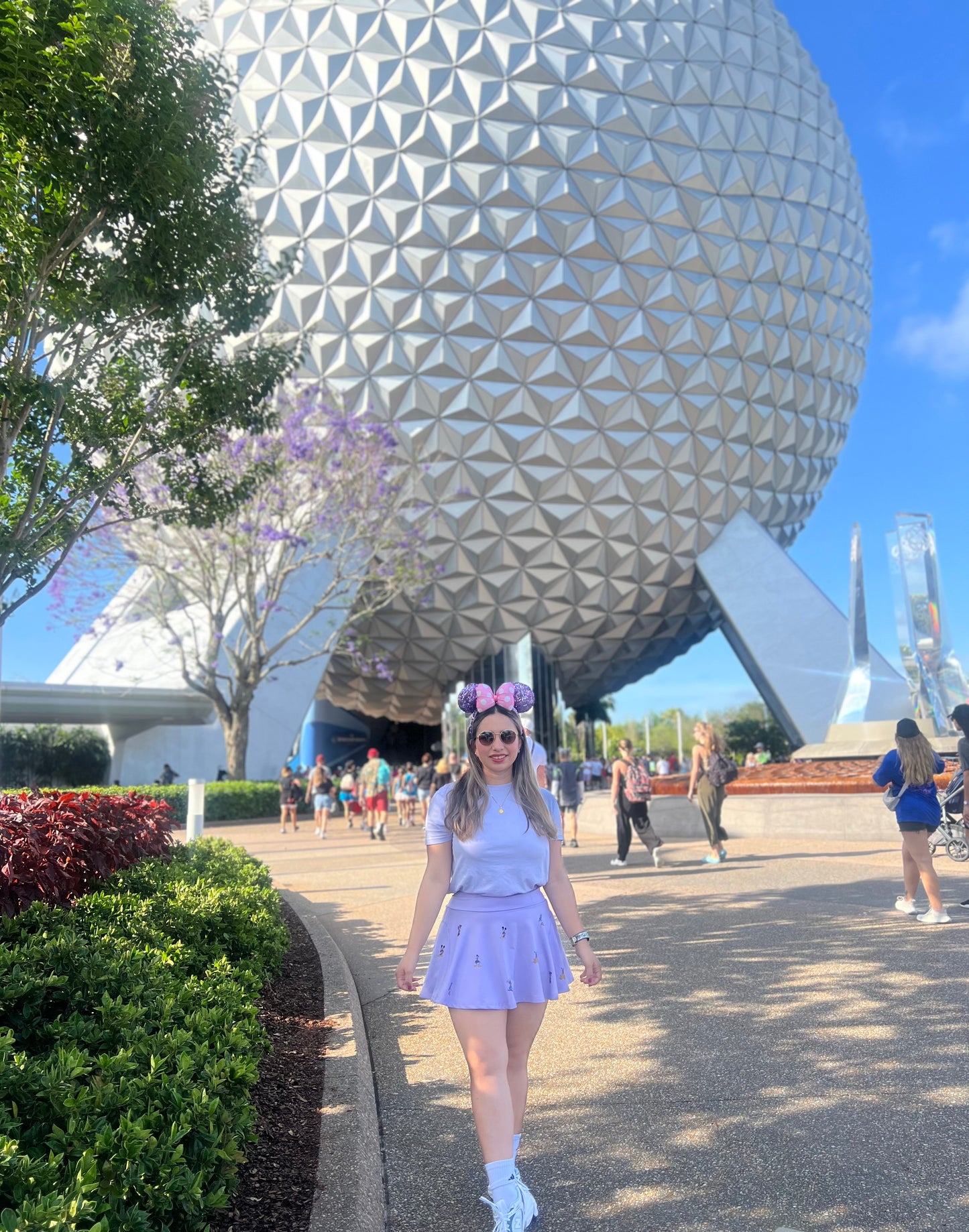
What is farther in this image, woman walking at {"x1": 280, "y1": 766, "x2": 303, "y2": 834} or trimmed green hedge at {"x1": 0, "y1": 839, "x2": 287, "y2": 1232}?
woman walking at {"x1": 280, "y1": 766, "x2": 303, "y2": 834}

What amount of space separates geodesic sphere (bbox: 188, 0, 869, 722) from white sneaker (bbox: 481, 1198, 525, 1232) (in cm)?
2292

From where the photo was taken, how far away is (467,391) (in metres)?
24.5

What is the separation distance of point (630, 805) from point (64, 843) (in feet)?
23.8

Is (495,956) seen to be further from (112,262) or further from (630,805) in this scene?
(630,805)

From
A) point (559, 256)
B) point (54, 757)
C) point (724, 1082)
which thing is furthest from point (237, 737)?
point (724, 1082)

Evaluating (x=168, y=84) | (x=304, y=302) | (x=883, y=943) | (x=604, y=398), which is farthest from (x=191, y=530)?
(x=883, y=943)

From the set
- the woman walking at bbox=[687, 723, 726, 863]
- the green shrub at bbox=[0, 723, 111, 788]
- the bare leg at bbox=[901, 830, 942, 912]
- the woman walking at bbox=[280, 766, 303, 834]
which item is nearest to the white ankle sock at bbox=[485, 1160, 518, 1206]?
the bare leg at bbox=[901, 830, 942, 912]

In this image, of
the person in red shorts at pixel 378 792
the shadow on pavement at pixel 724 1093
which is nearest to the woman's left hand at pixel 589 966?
the shadow on pavement at pixel 724 1093

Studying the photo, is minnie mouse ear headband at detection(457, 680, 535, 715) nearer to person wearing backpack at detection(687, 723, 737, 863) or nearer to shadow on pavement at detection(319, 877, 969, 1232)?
shadow on pavement at detection(319, 877, 969, 1232)

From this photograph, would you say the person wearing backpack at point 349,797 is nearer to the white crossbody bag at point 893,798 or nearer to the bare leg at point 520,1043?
the white crossbody bag at point 893,798

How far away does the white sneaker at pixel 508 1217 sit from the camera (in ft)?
8.18

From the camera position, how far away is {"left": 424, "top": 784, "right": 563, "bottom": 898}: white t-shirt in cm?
287

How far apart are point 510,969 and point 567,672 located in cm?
2921

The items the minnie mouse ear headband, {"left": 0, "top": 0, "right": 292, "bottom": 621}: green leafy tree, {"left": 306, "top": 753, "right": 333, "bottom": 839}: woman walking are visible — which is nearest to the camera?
the minnie mouse ear headband
